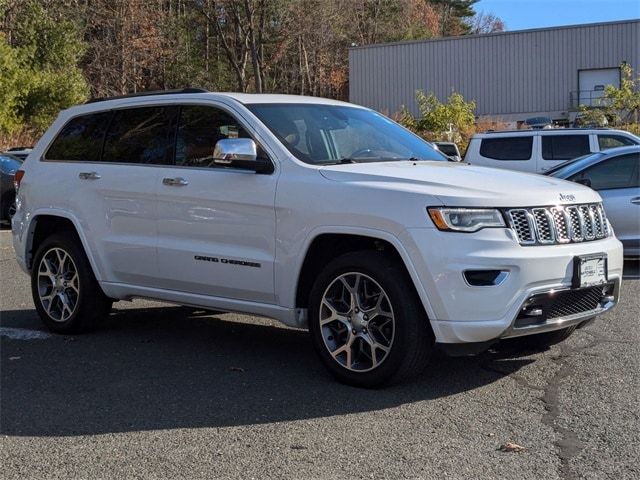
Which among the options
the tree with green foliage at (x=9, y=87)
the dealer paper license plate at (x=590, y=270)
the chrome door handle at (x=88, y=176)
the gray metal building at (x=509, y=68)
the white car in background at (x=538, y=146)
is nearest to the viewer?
the dealer paper license plate at (x=590, y=270)

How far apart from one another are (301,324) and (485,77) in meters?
49.1

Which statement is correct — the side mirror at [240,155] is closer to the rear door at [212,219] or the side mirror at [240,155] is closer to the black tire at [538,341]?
the rear door at [212,219]

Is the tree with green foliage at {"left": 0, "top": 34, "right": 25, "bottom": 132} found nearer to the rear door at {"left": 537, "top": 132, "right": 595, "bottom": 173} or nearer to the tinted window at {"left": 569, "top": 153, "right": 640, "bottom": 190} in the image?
the rear door at {"left": 537, "top": 132, "right": 595, "bottom": 173}

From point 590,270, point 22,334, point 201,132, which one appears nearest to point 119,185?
point 201,132

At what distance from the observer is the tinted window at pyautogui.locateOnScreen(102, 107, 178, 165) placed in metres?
6.25

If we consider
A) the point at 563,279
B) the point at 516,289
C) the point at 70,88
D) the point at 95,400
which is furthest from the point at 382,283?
the point at 70,88

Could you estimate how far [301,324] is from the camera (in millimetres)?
5449

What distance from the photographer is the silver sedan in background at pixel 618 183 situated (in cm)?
1010

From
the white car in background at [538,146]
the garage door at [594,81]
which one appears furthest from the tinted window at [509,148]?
the garage door at [594,81]

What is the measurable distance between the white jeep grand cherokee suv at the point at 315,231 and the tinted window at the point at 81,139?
0.04ft

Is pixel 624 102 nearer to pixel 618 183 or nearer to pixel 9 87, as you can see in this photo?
pixel 618 183

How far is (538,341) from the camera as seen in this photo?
5930mm

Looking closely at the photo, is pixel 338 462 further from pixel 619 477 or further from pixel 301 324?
pixel 301 324

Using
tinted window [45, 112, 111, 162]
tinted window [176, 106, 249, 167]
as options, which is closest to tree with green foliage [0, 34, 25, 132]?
tinted window [45, 112, 111, 162]
